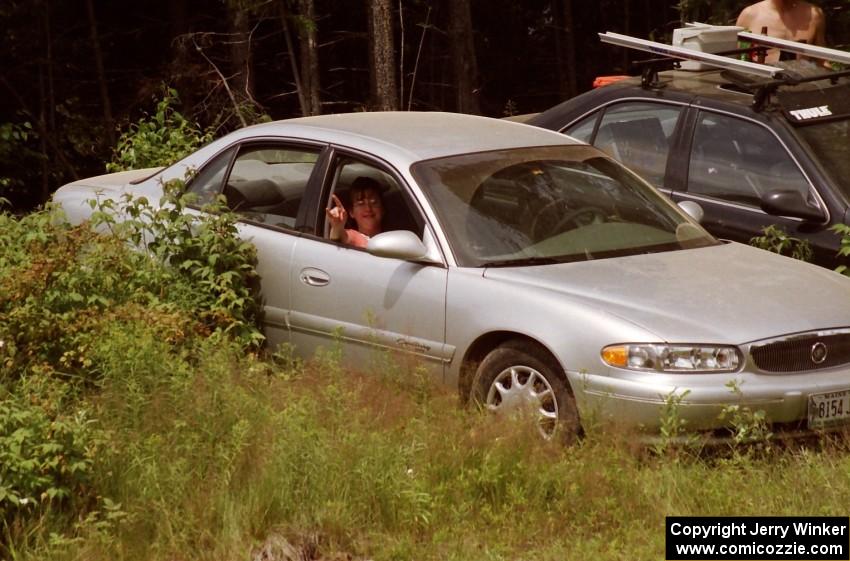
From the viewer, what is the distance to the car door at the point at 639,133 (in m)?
9.03

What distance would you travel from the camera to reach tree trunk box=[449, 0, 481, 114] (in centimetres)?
2066

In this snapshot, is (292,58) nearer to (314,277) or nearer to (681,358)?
(314,277)

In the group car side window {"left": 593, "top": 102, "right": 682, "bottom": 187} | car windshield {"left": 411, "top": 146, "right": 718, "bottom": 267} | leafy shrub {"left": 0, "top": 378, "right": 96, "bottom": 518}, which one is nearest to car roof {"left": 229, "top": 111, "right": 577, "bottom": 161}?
car windshield {"left": 411, "top": 146, "right": 718, "bottom": 267}

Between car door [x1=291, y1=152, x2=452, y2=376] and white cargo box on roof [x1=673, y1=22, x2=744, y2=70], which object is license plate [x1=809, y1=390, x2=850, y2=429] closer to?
car door [x1=291, y1=152, x2=452, y2=376]

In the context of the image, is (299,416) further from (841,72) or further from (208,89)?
(208,89)

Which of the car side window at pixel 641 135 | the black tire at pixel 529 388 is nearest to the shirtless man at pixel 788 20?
the car side window at pixel 641 135

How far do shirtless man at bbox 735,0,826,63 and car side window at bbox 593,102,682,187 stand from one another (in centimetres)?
222

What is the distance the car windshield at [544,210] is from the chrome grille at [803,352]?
1143mm

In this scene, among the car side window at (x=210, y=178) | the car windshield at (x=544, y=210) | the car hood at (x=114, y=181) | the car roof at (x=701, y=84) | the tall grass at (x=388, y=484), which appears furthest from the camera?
the car hood at (x=114, y=181)

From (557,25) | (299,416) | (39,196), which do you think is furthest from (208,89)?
(299,416)

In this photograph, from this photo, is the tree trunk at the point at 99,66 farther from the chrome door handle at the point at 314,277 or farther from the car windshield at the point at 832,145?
the car windshield at the point at 832,145

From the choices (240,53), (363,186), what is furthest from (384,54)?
(363,186)

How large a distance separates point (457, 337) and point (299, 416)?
103cm

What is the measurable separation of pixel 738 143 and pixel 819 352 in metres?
2.44
